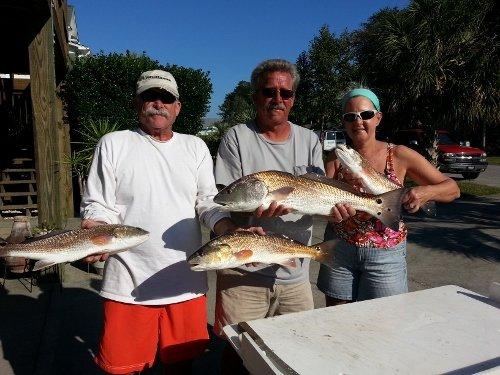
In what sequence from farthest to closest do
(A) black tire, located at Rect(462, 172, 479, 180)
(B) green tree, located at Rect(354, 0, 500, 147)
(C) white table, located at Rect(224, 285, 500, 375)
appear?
1. (A) black tire, located at Rect(462, 172, 479, 180)
2. (B) green tree, located at Rect(354, 0, 500, 147)
3. (C) white table, located at Rect(224, 285, 500, 375)

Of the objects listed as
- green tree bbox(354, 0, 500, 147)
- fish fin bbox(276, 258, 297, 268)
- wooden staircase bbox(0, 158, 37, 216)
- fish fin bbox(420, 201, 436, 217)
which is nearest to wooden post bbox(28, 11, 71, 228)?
fish fin bbox(276, 258, 297, 268)

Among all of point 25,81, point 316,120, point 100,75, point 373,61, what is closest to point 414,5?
point 373,61

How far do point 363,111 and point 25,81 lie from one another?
1303 centimetres

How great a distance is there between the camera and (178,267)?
289 centimetres

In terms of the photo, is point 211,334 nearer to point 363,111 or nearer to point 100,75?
point 363,111

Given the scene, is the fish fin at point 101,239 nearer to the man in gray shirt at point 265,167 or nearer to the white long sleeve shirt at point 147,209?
the white long sleeve shirt at point 147,209

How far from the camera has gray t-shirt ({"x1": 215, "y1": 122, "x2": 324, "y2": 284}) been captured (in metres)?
3.04

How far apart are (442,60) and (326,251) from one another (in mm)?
14485

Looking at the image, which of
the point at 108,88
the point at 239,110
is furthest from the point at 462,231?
the point at 239,110

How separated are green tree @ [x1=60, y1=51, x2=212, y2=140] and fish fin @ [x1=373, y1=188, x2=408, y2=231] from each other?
962 cm

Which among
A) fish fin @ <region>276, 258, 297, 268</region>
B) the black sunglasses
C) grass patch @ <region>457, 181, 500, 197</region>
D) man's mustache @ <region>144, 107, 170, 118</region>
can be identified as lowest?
grass patch @ <region>457, 181, 500, 197</region>

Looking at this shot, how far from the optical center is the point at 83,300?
577cm

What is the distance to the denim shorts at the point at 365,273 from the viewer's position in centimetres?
305

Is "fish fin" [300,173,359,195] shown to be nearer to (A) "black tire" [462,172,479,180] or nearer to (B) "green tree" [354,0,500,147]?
(B) "green tree" [354,0,500,147]
